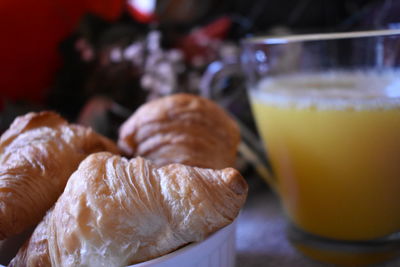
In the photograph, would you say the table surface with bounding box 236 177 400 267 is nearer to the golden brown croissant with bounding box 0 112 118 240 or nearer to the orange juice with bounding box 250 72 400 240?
the orange juice with bounding box 250 72 400 240

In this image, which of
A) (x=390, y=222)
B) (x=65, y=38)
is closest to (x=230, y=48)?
(x=65, y=38)

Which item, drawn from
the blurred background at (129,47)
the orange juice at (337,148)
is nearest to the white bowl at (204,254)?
the orange juice at (337,148)

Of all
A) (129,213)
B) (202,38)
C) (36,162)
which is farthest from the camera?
(202,38)

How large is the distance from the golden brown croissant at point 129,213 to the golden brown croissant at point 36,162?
40 mm

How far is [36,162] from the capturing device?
0.57 m

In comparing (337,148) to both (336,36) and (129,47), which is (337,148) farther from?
(129,47)

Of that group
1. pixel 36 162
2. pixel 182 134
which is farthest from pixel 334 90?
pixel 36 162

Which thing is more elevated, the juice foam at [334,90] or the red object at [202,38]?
the red object at [202,38]

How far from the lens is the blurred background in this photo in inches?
40.9

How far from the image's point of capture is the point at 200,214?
0.47 meters

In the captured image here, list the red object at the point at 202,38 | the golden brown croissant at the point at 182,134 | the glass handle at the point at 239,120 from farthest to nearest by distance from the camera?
the red object at the point at 202,38 < the glass handle at the point at 239,120 < the golden brown croissant at the point at 182,134

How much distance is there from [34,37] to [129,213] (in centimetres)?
79

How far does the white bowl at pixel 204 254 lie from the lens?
0.46 meters

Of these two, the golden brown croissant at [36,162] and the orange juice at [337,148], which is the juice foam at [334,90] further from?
the golden brown croissant at [36,162]
